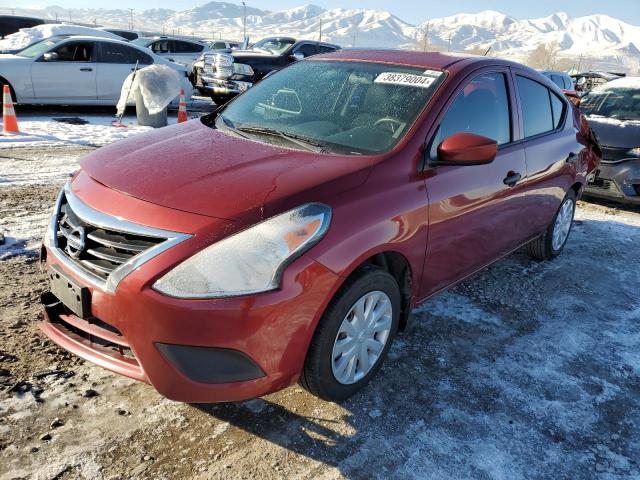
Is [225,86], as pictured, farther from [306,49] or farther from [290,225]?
[290,225]

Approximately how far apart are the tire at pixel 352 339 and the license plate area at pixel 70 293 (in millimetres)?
989

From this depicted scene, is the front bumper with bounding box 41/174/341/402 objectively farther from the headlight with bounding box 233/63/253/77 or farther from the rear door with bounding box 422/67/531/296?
the headlight with bounding box 233/63/253/77

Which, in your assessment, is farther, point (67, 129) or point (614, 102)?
point (67, 129)

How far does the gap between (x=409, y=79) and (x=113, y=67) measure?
9.28 metres

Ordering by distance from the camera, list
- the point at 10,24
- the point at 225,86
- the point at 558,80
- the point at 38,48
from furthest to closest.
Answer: the point at 10,24 → the point at 558,80 → the point at 225,86 → the point at 38,48

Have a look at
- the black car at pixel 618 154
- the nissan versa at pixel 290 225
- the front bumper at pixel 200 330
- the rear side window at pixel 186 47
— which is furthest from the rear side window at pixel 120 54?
the front bumper at pixel 200 330

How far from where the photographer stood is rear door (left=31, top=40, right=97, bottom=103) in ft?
33.0

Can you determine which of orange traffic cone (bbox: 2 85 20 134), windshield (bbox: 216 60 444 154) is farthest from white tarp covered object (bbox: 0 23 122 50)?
windshield (bbox: 216 60 444 154)

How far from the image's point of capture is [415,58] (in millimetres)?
3557

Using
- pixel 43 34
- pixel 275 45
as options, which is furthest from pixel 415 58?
pixel 43 34

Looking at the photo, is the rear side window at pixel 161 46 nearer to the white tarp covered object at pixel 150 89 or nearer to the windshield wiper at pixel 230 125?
the white tarp covered object at pixel 150 89

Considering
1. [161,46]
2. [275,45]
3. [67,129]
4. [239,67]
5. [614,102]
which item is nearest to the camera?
[614,102]

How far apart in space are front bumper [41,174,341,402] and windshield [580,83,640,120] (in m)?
6.89

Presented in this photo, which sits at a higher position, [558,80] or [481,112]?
[481,112]
